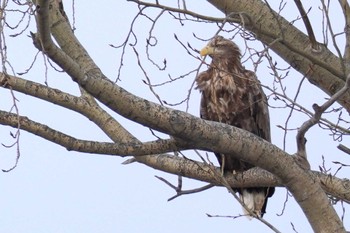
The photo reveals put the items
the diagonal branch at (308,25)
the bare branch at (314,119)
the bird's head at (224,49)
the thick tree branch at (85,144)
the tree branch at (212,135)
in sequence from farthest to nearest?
1. the bird's head at (224,49)
2. the diagonal branch at (308,25)
3. the thick tree branch at (85,144)
4. the bare branch at (314,119)
5. the tree branch at (212,135)

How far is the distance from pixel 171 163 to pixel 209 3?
1.05 metres

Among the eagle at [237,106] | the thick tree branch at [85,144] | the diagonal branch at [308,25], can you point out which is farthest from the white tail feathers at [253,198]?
the thick tree branch at [85,144]

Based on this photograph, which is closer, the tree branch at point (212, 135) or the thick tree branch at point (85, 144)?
the tree branch at point (212, 135)

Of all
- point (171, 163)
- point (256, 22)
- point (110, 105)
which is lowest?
point (110, 105)

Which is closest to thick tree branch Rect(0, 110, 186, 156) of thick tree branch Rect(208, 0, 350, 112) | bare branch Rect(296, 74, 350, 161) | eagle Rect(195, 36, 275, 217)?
bare branch Rect(296, 74, 350, 161)

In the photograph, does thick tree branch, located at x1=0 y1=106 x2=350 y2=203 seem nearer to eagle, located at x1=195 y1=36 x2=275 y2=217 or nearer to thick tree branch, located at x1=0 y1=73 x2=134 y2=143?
thick tree branch, located at x1=0 y1=73 x2=134 y2=143

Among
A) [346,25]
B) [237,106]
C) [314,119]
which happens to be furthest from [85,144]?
[237,106]

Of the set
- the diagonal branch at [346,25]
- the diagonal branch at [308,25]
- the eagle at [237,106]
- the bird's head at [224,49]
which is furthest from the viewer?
the bird's head at [224,49]

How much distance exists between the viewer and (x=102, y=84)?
3396mm

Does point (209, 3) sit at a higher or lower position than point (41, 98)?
higher

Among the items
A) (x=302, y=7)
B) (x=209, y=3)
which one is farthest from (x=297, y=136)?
(x=209, y=3)

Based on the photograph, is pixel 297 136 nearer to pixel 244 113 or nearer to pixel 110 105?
pixel 110 105

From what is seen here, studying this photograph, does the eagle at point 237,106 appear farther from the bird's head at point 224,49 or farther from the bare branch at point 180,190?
the bare branch at point 180,190

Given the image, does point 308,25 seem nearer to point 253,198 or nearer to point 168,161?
Answer: point 168,161
